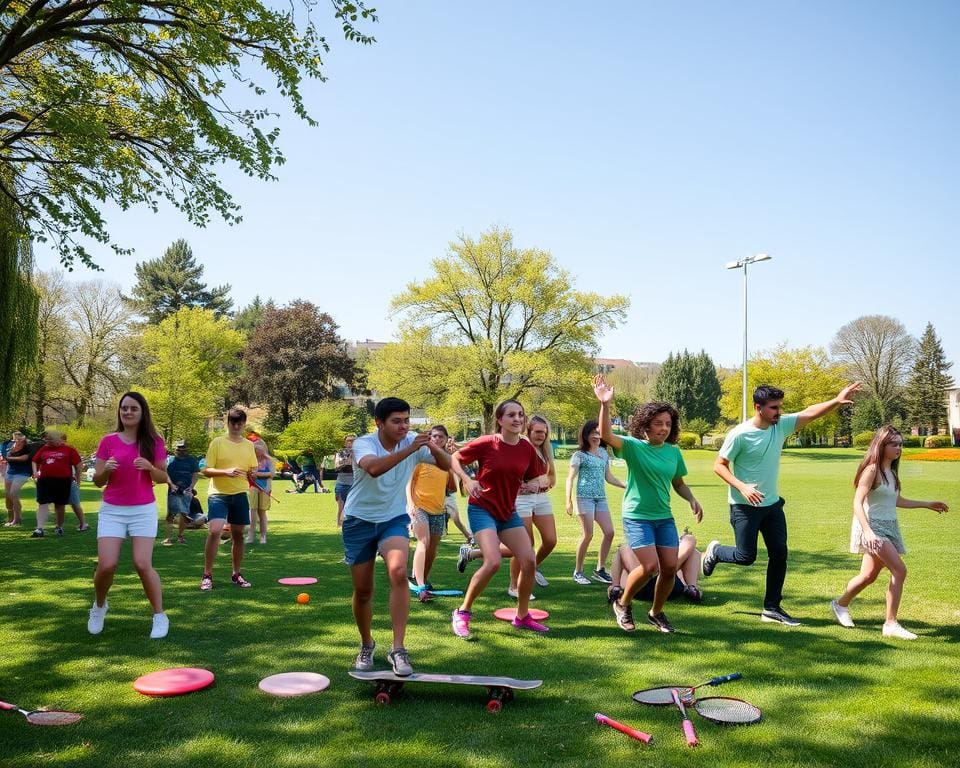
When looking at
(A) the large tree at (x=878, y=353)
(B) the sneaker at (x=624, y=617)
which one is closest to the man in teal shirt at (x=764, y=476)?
(B) the sneaker at (x=624, y=617)

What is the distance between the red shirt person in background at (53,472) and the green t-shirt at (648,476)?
11654 millimetres

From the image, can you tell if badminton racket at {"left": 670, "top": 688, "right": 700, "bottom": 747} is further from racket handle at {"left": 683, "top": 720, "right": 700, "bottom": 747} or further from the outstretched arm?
the outstretched arm

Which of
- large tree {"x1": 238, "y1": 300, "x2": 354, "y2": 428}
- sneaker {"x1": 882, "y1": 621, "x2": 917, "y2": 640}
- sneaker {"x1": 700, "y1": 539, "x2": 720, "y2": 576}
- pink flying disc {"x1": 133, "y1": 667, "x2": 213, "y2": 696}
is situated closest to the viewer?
pink flying disc {"x1": 133, "y1": 667, "x2": 213, "y2": 696}

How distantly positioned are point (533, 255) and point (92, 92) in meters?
35.5

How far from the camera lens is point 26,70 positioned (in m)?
12.6

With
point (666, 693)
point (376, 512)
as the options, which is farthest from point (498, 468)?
point (666, 693)

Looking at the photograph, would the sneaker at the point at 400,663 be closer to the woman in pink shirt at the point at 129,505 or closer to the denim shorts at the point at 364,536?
the denim shorts at the point at 364,536

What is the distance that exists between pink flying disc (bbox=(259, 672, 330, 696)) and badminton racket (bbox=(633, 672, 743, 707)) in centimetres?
218

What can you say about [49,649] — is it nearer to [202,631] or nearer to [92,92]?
[202,631]

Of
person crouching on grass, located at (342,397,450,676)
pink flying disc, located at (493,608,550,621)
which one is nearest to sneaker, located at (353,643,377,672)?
person crouching on grass, located at (342,397,450,676)

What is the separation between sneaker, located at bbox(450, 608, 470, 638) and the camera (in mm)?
6375

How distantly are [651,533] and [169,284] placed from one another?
7773 centimetres

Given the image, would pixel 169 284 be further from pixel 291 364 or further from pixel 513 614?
pixel 513 614

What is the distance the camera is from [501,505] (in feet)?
21.3
